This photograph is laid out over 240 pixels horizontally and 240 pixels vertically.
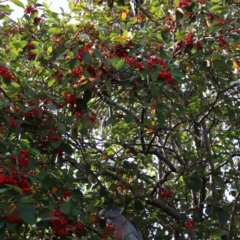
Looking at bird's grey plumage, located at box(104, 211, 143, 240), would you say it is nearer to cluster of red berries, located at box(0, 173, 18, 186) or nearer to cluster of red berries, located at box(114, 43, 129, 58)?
cluster of red berries, located at box(0, 173, 18, 186)

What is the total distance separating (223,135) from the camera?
4.33 meters

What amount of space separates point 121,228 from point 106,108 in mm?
1449

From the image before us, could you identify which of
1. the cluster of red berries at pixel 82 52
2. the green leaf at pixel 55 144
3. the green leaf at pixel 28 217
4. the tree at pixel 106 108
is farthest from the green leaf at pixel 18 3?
the green leaf at pixel 28 217

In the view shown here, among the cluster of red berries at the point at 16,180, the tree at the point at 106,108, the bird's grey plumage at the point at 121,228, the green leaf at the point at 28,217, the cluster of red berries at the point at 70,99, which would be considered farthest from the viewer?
the cluster of red berries at the point at 70,99

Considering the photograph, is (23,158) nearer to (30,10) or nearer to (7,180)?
(7,180)

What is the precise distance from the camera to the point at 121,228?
3.45 m

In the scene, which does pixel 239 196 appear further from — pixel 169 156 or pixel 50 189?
pixel 50 189

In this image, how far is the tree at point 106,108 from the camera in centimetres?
323

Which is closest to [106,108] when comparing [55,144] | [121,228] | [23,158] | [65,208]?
[55,144]

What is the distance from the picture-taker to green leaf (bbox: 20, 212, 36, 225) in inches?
100

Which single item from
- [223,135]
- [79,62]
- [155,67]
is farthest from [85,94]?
[223,135]

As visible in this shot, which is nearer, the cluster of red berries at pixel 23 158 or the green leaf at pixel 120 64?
A: the cluster of red berries at pixel 23 158

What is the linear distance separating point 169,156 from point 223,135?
3.20 ft

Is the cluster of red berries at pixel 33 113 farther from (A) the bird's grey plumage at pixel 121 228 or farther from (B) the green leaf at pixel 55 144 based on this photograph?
(A) the bird's grey plumage at pixel 121 228
